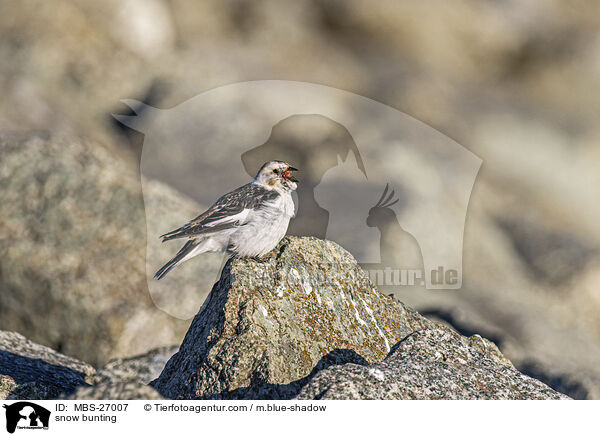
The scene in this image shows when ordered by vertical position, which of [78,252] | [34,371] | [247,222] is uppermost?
[78,252]

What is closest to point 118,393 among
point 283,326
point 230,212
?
point 283,326

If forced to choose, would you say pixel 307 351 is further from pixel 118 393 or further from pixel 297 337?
pixel 118 393

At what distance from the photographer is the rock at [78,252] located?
10.5 meters

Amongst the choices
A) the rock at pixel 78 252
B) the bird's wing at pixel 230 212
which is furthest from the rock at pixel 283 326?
the rock at pixel 78 252

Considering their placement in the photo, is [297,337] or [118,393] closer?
[118,393]

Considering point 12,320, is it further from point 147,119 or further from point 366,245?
point 366,245

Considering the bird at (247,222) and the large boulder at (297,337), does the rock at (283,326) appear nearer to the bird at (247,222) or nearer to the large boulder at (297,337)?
the large boulder at (297,337)

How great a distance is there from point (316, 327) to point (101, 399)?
240 cm

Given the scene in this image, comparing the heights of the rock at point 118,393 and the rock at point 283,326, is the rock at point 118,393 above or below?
below

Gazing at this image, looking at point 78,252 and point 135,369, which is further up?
point 78,252

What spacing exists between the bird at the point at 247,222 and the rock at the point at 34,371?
200 centimetres

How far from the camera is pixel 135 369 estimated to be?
9.05 meters

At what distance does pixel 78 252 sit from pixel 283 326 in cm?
644

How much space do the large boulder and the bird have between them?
24 cm
